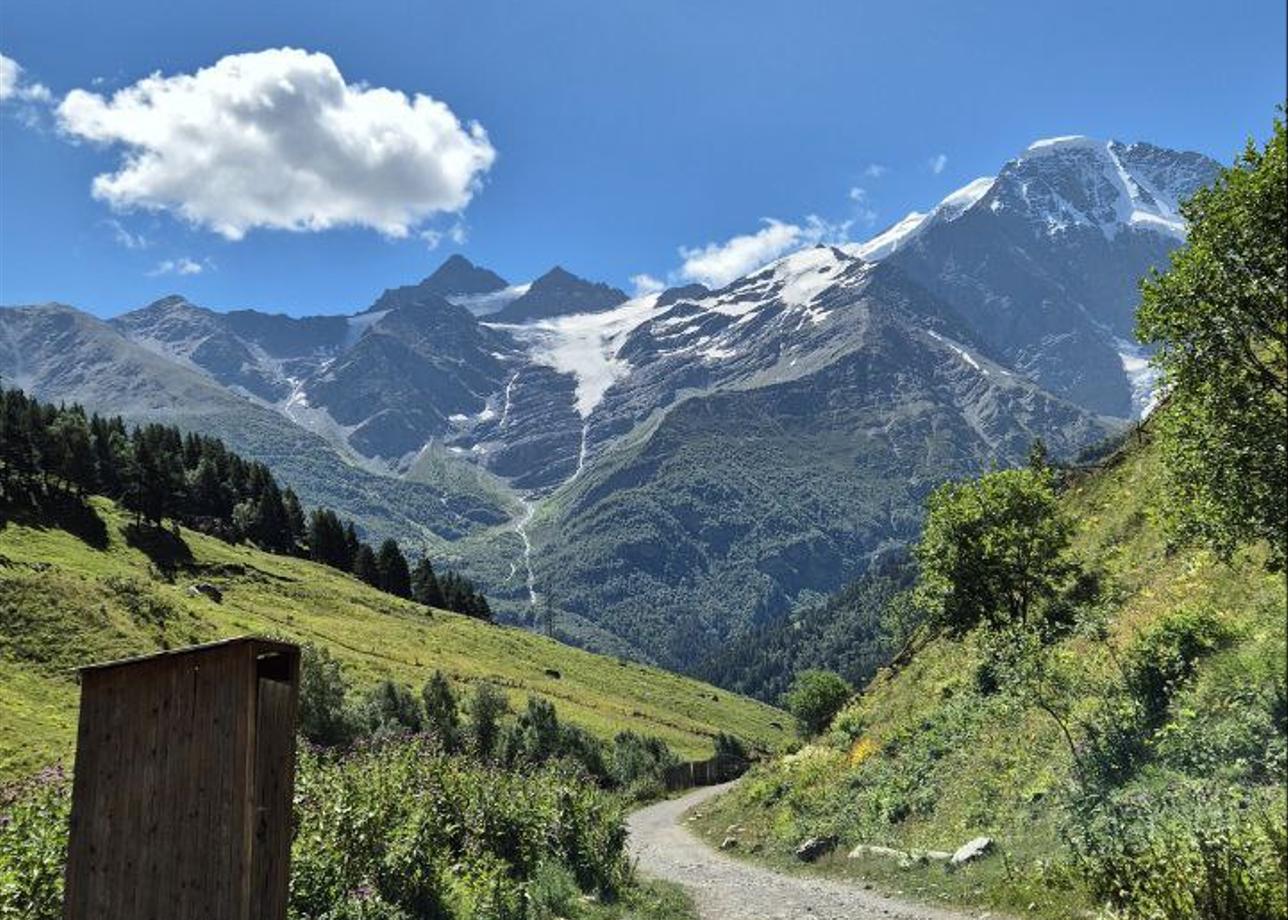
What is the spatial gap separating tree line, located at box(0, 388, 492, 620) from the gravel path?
9104 cm

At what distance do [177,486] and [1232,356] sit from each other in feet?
428

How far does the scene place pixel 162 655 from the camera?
29.1 ft

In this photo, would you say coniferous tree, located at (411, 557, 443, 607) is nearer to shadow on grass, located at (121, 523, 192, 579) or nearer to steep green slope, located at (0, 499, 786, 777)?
steep green slope, located at (0, 499, 786, 777)

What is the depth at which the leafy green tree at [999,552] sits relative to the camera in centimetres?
3925

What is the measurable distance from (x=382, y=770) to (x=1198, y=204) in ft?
70.2

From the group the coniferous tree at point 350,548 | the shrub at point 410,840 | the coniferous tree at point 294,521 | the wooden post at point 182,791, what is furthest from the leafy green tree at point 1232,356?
the coniferous tree at point 294,521

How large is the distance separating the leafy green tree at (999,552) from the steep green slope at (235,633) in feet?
127

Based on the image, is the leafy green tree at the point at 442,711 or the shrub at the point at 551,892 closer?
the shrub at the point at 551,892

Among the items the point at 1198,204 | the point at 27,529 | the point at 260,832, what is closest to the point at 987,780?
the point at 1198,204

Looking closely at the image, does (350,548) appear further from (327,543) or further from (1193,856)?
(1193,856)

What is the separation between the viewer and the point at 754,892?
27.5 metres

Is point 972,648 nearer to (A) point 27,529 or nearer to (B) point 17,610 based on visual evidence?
(B) point 17,610

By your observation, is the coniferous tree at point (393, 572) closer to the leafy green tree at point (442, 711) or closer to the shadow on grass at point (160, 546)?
the shadow on grass at point (160, 546)

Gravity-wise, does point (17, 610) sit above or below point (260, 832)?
above
